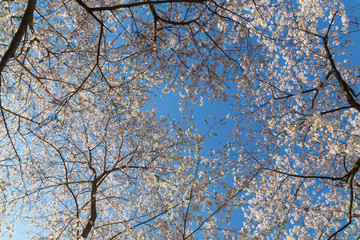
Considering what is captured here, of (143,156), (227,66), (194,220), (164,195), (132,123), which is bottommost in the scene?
(194,220)

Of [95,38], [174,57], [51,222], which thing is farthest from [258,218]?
[95,38]

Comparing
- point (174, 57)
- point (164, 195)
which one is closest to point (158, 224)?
point (164, 195)

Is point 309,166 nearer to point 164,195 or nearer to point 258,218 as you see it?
point 258,218

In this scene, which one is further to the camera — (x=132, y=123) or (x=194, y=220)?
(x=132, y=123)

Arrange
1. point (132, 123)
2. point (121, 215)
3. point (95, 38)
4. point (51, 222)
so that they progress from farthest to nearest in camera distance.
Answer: point (121, 215) → point (132, 123) → point (51, 222) → point (95, 38)

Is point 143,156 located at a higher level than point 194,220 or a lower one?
higher

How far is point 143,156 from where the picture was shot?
30.4 ft

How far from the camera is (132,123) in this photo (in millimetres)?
9258

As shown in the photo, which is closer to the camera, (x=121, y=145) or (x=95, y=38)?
(x=95, y=38)

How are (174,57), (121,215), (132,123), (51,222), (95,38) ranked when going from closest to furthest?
(174,57), (95,38), (51,222), (132,123), (121,215)

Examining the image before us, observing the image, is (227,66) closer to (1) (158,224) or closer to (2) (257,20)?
(2) (257,20)

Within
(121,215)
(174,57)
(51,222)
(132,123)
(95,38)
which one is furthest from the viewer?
(121,215)

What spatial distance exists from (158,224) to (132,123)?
4032mm

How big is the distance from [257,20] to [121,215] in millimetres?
9348
